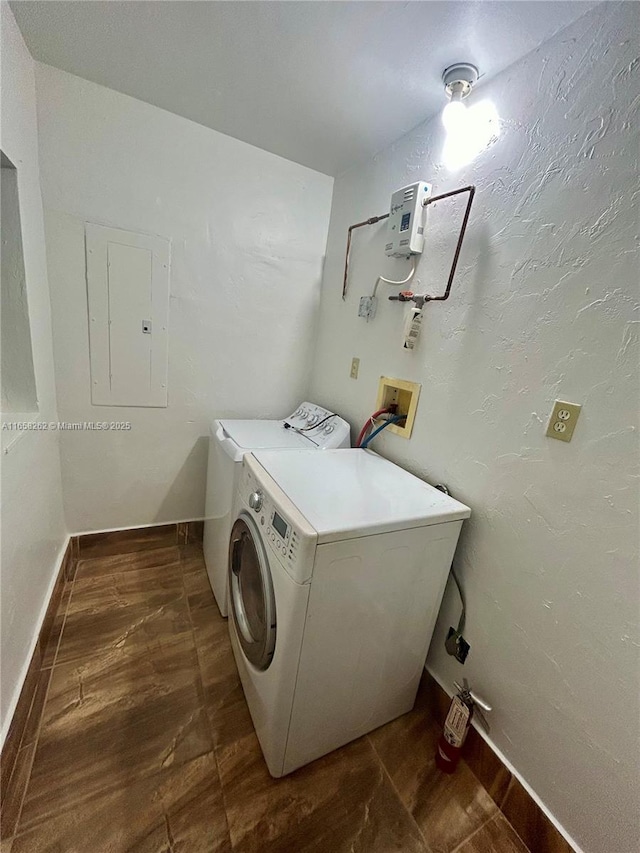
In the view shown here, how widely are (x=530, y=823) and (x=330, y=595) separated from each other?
88 cm

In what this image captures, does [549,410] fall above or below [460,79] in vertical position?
below

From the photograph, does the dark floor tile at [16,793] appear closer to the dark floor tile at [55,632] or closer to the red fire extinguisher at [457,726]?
the dark floor tile at [55,632]

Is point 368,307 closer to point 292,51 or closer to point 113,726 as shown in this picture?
point 292,51

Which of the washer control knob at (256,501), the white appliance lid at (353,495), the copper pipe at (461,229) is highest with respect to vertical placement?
the copper pipe at (461,229)

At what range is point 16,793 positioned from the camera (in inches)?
35.8

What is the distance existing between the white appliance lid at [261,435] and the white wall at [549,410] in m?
0.68

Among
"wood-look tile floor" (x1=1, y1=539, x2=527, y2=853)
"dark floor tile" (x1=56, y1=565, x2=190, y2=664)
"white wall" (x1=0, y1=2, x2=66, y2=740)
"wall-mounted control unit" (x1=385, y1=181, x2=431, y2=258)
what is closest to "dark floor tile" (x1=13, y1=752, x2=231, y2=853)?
"wood-look tile floor" (x1=1, y1=539, x2=527, y2=853)

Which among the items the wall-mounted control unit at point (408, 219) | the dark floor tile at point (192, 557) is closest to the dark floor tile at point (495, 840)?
the dark floor tile at point (192, 557)

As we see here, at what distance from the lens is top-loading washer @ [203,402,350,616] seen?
1443 mm

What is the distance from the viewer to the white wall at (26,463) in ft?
3.25

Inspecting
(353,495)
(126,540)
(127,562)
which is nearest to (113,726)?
(127,562)

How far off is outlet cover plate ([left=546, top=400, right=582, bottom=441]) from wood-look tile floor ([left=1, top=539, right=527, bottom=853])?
1.15m

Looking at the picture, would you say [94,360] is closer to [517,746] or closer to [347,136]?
[347,136]

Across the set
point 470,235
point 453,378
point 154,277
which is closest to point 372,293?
point 470,235
